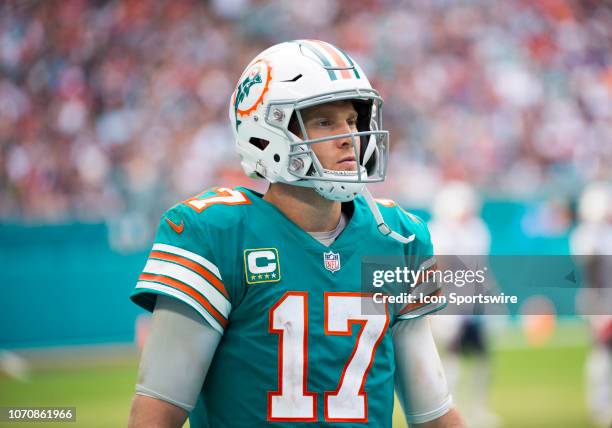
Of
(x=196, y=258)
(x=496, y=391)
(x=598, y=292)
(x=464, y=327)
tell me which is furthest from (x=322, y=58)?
(x=496, y=391)

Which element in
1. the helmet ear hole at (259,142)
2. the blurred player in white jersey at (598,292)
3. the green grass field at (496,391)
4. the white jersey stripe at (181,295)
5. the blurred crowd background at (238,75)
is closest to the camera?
the white jersey stripe at (181,295)

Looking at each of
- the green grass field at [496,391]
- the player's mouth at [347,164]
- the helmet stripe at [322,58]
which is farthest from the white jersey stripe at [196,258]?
the green grass field at [496,391]

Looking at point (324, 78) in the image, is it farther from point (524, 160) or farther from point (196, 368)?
point (524, 160)

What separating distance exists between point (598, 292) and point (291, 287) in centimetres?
581

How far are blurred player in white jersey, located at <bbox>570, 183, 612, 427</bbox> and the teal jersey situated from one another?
15.0ft

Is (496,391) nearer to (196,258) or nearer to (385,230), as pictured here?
(385,230)

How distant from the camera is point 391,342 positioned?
88.7 inches

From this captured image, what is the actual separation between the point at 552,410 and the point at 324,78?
5.12 metres

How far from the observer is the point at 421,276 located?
7.55ft

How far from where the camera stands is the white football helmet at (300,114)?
222cm

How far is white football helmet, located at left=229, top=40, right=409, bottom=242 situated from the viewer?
2.22 metres

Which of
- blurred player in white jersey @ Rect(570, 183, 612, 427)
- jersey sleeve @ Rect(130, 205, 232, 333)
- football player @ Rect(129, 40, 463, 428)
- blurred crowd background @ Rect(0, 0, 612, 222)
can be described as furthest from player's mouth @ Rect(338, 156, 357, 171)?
blurred crowd background @ Rect(0, 0, 612, 222)

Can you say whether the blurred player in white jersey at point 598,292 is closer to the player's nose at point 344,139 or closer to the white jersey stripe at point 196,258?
the player's nose at point 344,139

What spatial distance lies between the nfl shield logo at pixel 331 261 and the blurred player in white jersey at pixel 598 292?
4.62m
